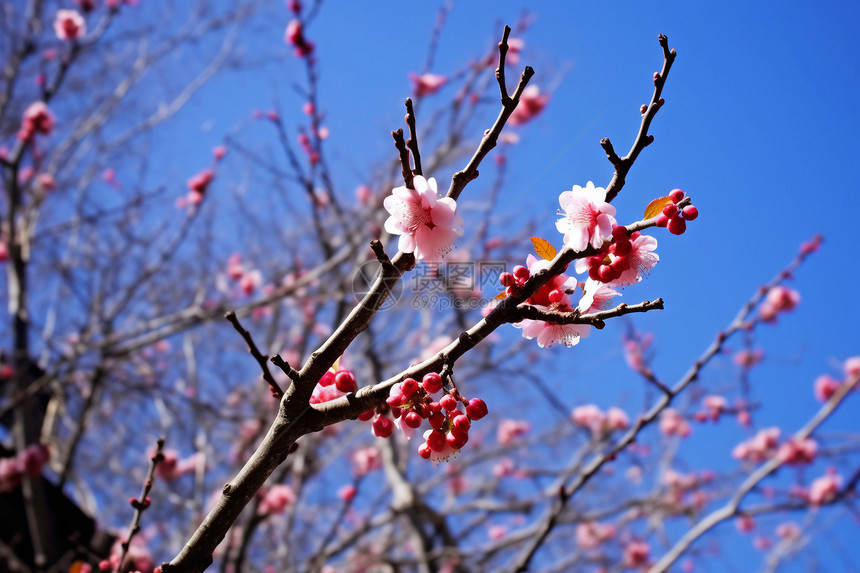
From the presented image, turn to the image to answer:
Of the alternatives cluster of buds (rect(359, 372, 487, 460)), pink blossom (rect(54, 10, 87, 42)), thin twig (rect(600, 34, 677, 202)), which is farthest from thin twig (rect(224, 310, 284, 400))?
pink blossom (rect(54, 10, 87, 42))

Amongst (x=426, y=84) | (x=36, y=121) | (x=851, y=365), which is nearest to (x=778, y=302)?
(x=851, y=365)

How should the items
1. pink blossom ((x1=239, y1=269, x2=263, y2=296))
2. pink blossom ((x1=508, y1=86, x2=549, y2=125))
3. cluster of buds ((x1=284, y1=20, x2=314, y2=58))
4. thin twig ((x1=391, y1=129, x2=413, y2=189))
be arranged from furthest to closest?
pink blossom ((x1=239, y1=269, x2=263, y2=296))
pink blossom ((x1=508, y1=86, x2=549, y2=125))
cluster of buds ((x1=284, y1=20, x2=314, y2=58))
thin twig ((x1=391, y1=129, x2=413, y2=189))

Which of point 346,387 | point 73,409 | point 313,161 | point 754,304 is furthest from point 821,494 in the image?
point 73,409

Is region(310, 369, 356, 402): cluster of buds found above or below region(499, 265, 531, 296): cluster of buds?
above

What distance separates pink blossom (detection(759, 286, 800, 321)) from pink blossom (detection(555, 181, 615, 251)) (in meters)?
5.04

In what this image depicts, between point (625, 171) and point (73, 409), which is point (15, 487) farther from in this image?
point (625, 171)

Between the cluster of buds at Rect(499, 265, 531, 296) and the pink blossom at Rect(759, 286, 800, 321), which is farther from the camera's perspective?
the pink blossom at Rect(759, 286, 800, 321)

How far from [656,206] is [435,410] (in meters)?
0.63

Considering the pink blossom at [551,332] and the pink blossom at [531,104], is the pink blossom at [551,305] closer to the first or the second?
the pink blossom at [551,332]

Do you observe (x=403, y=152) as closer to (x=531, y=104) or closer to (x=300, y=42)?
(x=300, y=42)

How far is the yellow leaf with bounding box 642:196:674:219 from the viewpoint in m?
1.20

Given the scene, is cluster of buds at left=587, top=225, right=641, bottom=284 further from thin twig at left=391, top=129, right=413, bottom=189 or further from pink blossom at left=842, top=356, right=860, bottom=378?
pink blossom at left=842, top=356, right=860, bottom=378

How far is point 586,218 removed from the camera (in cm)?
123

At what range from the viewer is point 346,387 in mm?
1341
